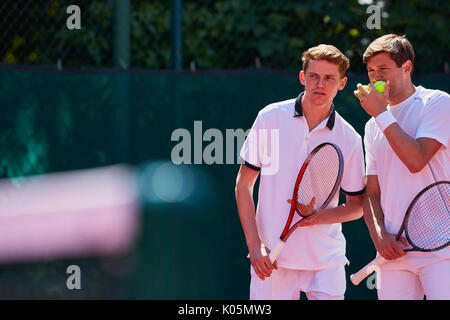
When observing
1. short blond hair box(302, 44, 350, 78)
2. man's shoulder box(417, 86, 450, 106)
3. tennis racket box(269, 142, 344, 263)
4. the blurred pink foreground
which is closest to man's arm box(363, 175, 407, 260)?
tennis racket box(269, 142, 344, 263)

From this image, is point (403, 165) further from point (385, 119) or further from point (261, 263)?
point (261, 263)

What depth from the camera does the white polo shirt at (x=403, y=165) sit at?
3.45 m

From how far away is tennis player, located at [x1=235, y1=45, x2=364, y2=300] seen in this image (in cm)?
367

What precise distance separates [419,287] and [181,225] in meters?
1.93

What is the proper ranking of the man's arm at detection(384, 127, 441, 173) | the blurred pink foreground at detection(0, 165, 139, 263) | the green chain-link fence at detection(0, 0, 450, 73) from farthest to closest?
the green chain-link fence at detection(0, 0, 450, 73), the blurred pink foreground at detection(0, 165, 139, 263), the man's arm at detection(384, 127, 441, 173)

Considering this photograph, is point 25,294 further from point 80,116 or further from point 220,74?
point 220,74

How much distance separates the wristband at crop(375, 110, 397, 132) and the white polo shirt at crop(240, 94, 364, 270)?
0.40 meters

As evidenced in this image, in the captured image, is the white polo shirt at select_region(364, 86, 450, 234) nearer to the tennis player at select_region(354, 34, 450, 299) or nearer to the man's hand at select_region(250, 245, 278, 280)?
the tennis player at select_region(354, 34, 450, 299)

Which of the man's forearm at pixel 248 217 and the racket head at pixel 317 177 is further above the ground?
the racket head at pixel 317 177

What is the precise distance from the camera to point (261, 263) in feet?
11.8

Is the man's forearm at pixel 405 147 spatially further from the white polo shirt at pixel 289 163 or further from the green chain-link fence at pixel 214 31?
the green chain-link fence at pixel 214 31

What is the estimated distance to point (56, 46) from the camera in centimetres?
539

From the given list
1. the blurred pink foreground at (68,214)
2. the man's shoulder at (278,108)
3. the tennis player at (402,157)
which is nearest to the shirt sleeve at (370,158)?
the tennis player at (402,157)
